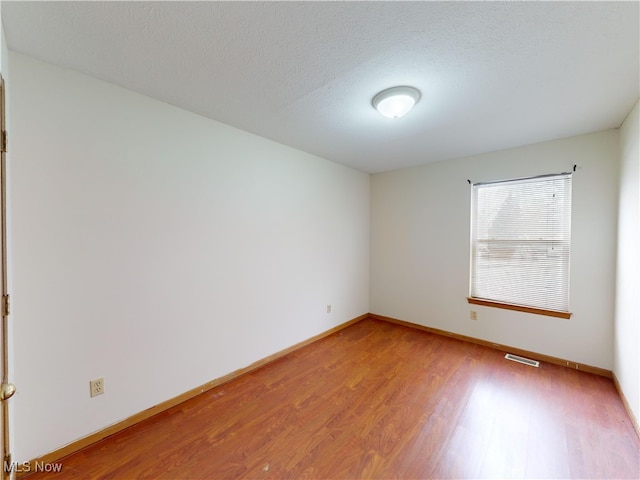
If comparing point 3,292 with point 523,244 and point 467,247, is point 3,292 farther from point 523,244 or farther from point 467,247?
point 523,244

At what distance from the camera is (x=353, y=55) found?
1470 millimetres

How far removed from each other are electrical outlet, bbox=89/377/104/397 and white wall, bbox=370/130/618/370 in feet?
11.5

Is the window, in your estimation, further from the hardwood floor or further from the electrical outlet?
the electrical outlet

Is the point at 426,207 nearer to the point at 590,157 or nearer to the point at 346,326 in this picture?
the point at 590,157

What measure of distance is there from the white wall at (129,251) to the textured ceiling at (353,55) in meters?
0.28

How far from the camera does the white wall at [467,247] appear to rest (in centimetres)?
Result: 253

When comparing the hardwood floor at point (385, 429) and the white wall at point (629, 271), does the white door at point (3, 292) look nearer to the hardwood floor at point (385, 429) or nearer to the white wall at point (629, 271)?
the hardwood floor at point (385, 429)

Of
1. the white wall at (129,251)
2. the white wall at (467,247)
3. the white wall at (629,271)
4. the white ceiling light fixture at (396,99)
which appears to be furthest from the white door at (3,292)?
the white wall at (467,247)

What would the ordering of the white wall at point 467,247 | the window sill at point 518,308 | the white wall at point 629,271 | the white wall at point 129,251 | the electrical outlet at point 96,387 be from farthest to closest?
the window sill at point 518,308 → the white wall at point 467,247 → the white wall at point 629,271 → the electrical outlet at point 96,387 → the white wall at point 129,251

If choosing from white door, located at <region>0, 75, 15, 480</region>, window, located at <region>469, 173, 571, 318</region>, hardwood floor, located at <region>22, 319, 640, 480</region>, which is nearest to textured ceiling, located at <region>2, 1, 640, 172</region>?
white door, located at <region>0, 75, 15, 480</region>

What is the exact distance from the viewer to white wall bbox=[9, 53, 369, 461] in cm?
151

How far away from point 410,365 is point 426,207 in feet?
6.94

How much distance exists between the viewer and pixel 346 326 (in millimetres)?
3889

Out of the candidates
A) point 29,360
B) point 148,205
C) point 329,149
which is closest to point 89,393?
point 29,360
